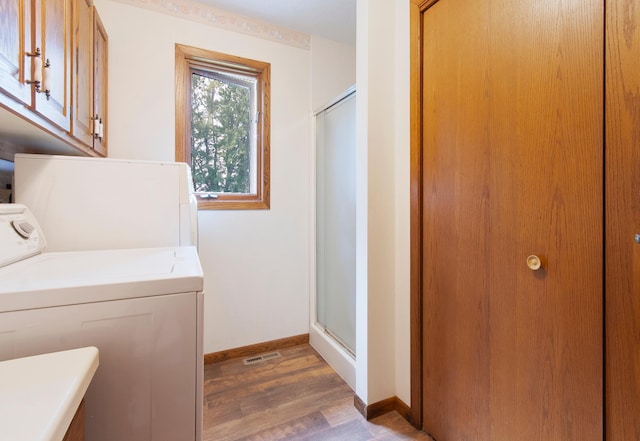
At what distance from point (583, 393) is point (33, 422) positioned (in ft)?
4.26

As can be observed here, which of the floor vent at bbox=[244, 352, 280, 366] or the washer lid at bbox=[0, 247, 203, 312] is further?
the floor vent at bbox=[244, 352, 280, 366]

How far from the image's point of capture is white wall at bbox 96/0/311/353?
1808 mm

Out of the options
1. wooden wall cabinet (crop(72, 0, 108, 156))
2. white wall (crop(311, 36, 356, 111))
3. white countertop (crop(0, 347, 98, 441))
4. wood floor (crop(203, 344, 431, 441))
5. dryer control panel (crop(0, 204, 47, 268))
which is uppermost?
white wall (crop(311, 36, 356, 111))

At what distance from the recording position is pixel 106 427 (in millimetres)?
771

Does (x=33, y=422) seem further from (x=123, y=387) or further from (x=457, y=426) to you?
(x=457, y=426)

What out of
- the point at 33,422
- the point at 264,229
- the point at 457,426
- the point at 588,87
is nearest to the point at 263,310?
the point at 264,229

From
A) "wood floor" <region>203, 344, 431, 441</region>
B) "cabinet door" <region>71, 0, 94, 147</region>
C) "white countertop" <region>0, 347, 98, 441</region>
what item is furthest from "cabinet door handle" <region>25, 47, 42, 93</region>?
"wood floor" <region>203, 344, 431, 441</region>

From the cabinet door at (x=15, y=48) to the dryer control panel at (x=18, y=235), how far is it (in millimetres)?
447

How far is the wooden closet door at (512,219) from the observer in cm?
84

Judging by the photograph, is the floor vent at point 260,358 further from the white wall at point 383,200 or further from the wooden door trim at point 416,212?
the wooden door trim at point 416,212

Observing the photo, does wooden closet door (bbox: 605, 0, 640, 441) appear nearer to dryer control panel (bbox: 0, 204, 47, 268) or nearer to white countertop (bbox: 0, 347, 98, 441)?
white countertop (bbox: 0, 347, 98, 441)

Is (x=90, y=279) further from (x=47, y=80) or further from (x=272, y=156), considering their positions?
(x=272, y=156)

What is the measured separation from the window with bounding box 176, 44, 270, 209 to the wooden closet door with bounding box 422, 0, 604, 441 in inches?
50.4

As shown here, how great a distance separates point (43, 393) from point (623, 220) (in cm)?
137
